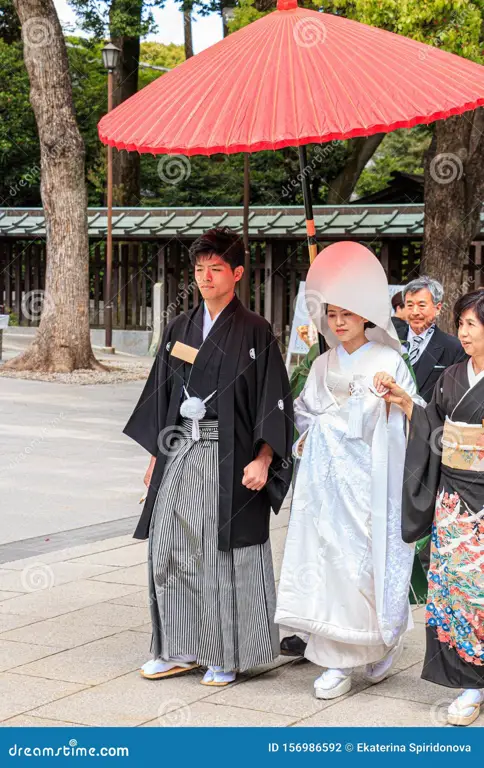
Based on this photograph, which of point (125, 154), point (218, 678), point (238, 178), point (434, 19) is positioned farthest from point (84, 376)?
point (218, 678)

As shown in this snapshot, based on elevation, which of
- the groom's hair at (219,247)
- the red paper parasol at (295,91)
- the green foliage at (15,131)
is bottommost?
the groom's hair at (219,247)

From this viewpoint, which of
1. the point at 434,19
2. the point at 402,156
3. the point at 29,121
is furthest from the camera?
the point at 402,156

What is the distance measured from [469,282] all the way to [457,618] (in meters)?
13.6

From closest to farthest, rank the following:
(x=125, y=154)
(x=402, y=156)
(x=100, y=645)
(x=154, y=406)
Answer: (x=154, y=406) < (x=100, y=645) < (x=125, y=154) < (x=402, y=156)

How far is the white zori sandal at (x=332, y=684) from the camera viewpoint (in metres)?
3.88

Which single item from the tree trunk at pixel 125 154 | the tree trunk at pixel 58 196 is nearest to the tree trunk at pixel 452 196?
the tree trunk at pixel 58 196

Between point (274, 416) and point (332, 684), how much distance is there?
99cm

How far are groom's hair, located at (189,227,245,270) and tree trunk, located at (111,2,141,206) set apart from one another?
1919cm

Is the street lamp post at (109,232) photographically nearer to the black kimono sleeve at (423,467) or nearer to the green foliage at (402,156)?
the green foliage at (402,156)

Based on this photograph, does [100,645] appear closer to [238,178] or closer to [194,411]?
[194,411]

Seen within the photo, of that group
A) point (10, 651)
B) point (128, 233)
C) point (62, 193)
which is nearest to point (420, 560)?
point (10, 651)

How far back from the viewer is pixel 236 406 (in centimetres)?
406

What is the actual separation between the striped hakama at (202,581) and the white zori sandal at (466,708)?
2.44 feet

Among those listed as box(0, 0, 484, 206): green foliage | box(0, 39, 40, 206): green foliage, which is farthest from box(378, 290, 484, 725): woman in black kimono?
box(0, 39, 40, 206): green foliage
